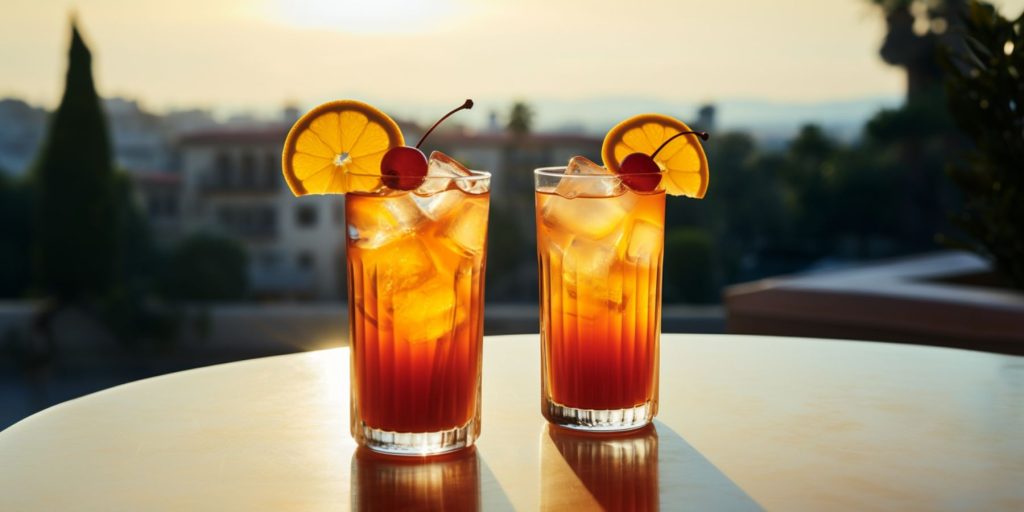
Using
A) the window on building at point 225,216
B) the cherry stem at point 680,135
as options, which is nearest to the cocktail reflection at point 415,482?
the cherry stem at point 680,135

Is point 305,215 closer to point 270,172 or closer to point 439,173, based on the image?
point 270,172

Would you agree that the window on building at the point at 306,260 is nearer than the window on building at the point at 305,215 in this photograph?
Yes

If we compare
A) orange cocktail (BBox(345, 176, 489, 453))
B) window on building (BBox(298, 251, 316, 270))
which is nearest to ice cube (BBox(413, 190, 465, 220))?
orange cocktail (BBox(345, 176, 489, 453))

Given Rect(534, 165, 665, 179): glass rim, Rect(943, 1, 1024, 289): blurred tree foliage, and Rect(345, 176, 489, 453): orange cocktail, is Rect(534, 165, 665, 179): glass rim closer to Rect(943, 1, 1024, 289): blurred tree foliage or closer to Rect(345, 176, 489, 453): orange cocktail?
Rect(345, 176, 489, 453): orange cocktail

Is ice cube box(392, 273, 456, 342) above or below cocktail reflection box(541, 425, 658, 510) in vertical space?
above

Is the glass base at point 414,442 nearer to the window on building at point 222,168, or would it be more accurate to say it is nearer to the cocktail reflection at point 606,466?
the cocktail reflection at point 606,466

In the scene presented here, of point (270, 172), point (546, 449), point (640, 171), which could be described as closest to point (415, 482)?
point (546, 449)
